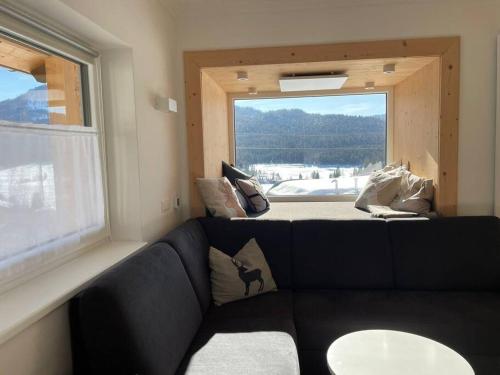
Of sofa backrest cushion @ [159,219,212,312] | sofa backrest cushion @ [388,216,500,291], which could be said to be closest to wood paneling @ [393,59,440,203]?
sofa backrest cushion @ [388,216,500,291]

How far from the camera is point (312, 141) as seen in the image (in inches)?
156

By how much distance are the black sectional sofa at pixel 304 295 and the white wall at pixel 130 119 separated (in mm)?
160

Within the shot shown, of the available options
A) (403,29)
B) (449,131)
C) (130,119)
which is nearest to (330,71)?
(403,29)

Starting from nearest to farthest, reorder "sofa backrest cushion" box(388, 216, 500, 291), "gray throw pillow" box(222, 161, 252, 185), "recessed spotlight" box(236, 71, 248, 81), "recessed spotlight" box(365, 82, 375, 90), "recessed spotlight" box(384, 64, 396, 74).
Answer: "sofa backrest cushion" box(388, 216, 500, 291) → "recessed spotlight" box(384, 64, 396, 74) → "recessed spotlight" box(236, 71, 248, 81) → "gray throw pillow" box(222, 161, 252, 185) → "recessed spotlight" box(365, 82, 375, 90)

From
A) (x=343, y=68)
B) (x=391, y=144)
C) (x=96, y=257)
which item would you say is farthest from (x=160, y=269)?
(x=391, y=144)

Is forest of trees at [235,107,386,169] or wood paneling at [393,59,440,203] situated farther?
forest of trees at [235,107,386,169]

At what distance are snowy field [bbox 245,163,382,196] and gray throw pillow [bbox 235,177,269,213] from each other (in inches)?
23.4

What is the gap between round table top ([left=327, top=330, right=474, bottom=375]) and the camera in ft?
4.98

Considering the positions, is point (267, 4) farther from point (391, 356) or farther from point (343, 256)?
point (391, 356)

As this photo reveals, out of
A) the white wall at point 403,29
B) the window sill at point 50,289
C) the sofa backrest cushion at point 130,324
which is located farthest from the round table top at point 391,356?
the white wall at point 403,29

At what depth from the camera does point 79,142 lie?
1.96 meters

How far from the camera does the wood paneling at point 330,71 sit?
2924 millimetres

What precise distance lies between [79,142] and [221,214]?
1180 millimetres

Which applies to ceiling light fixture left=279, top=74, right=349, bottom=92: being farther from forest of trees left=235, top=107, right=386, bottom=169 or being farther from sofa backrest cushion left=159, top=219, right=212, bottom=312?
sofa backrest cushion left=159, top=219, right=212, bottom=312
